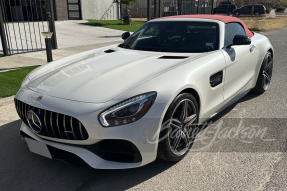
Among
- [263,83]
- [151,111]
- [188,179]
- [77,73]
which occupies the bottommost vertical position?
[188,179]

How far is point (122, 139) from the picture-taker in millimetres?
2385

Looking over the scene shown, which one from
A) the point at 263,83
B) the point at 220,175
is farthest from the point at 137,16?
the point at 220,175

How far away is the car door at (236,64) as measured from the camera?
3.62 metres

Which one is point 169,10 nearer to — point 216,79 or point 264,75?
point 264,75

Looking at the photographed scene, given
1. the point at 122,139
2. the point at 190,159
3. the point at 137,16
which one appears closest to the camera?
the point at 122,139

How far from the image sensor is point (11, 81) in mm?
5828

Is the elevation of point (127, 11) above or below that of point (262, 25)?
above

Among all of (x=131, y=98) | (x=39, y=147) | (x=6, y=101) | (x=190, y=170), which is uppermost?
(x=131, y=98)

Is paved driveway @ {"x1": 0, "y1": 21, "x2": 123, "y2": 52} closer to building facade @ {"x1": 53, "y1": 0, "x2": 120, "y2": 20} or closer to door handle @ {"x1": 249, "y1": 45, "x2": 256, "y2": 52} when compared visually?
building facade @ {"x1": 53, "y1": 0, "x2": 120, "y2": 20}

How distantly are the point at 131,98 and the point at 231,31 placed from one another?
242 centimetres

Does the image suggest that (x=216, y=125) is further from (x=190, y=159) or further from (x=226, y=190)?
(x=226, y=190)

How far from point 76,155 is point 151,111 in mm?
770

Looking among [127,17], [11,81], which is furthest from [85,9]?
[11,81]

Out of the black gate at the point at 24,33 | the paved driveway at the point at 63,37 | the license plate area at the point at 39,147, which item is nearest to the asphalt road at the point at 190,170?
the license plate area at the point at 39,147
